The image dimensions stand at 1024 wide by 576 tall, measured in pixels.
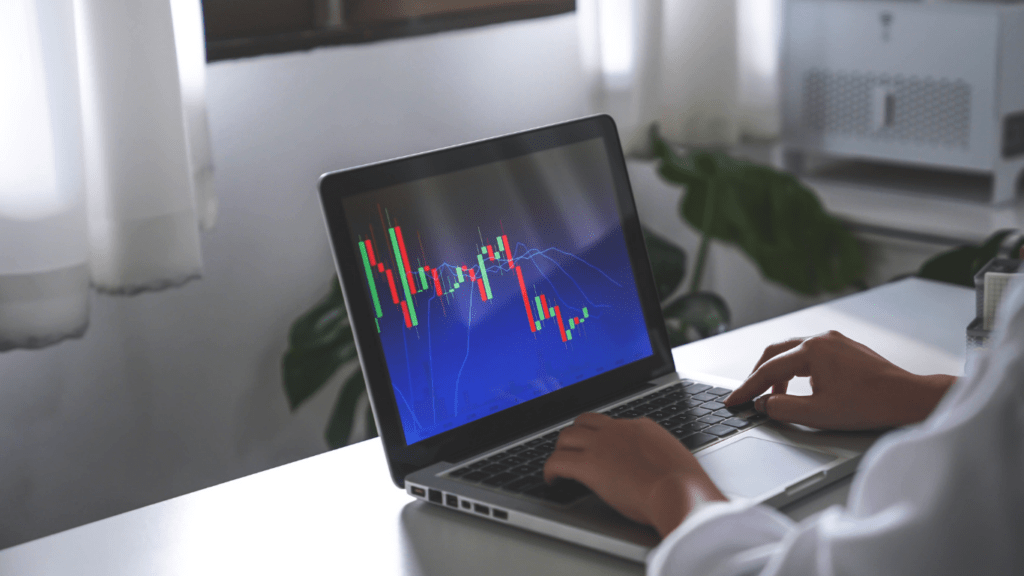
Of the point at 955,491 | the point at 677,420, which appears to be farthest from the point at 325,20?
the point at 955,491

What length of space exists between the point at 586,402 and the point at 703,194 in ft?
3.47

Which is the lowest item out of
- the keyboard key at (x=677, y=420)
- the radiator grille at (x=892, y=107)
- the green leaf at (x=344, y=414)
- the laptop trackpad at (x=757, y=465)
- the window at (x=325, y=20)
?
the green leaf at (x=344, y=414)

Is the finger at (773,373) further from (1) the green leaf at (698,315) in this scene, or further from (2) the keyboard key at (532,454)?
(1) the green leaf at (698,315)

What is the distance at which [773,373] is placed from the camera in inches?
33.2

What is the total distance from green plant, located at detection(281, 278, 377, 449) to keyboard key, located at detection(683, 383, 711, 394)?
0.76 m

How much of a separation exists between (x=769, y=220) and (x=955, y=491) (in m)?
1.50

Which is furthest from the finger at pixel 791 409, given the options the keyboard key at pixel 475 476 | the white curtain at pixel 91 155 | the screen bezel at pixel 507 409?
the white curtain at pixel 91 155

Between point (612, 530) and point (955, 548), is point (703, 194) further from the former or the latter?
point (955, 548)

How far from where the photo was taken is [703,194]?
6.09ft

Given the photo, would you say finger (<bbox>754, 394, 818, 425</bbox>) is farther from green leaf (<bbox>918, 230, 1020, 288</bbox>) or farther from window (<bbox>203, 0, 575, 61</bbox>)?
window (<bbox>203, 0, 575, 61</bbox>)

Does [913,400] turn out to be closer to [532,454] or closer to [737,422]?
[737,422]

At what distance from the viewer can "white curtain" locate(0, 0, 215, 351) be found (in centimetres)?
120

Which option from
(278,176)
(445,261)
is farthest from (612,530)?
(278,176)

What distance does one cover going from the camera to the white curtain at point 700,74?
1.93m
